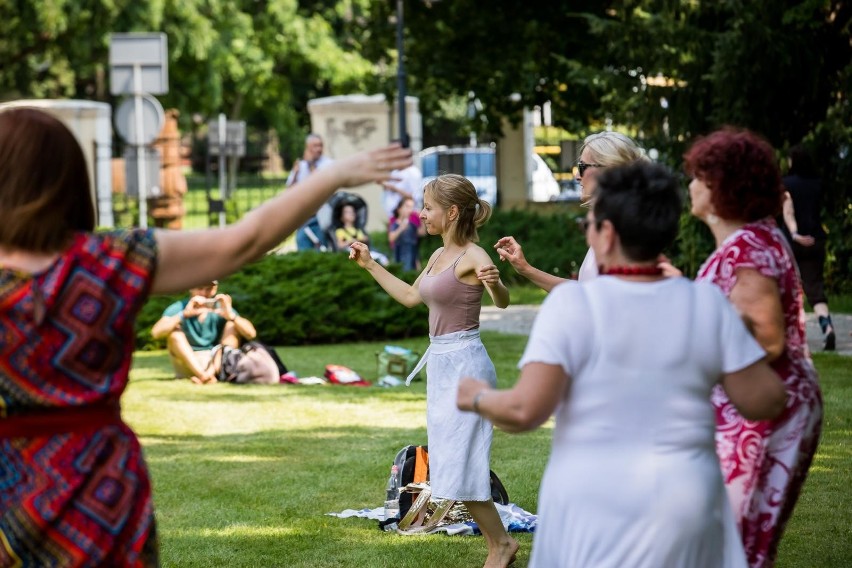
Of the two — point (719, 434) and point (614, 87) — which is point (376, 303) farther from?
point (719, 434)

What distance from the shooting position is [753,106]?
16.9 metres

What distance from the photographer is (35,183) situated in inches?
134

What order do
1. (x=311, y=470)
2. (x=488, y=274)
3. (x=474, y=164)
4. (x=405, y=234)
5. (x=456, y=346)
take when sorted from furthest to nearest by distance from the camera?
(x=474, y=164)
(x=405, y=234)
(x=311, y=470)
(x=456, y=346)
(x=488, y=274)

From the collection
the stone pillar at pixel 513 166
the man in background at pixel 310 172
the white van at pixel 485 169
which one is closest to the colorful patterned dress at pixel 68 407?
the man in background at pixel 310 172

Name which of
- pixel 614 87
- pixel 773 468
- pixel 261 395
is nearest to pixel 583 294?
pixel 773 468

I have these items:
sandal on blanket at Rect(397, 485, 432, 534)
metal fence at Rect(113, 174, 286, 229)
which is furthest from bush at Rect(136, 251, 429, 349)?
sandal on blanket at Rect(397, 485, 432, 534)

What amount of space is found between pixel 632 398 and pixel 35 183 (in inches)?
61.5

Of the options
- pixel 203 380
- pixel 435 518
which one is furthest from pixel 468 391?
pixel 203 380

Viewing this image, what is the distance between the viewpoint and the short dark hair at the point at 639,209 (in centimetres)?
362

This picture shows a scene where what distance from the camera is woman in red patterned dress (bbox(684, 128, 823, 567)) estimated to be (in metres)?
4.07

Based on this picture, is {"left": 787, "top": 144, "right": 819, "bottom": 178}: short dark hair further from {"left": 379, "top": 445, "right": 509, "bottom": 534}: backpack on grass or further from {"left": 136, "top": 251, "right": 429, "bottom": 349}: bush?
{"left": 379, "top": 445, "right": 509, "bottom": 534}: backpack on grass

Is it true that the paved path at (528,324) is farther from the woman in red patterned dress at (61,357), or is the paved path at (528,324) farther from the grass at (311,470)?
the woman in red patterned dress at (61,357)

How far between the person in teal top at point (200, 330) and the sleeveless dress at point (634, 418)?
32.1 feet

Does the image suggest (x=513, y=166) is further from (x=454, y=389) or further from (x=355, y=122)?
(x=454, y=389)
